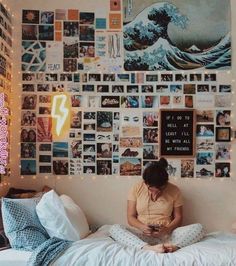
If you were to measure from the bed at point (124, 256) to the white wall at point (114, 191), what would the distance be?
68 centimetres

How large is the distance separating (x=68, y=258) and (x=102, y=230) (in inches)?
26.4

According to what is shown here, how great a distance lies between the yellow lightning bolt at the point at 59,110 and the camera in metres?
3.30

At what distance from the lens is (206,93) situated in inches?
131

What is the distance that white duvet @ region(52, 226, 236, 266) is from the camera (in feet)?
7.92

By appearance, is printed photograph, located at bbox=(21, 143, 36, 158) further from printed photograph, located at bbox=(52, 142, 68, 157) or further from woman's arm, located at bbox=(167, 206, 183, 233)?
woman's arm, located at bbox=(167, 206, 183, 233)

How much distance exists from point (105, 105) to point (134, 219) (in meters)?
0.89

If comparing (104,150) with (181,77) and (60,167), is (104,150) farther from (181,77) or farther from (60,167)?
(181,77)

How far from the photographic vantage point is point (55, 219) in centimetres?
266

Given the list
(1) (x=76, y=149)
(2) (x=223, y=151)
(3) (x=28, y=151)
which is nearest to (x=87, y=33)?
(1) (x=76, y=149)

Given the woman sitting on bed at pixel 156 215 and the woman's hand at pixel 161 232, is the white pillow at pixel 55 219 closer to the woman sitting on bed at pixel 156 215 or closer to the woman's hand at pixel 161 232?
the woman sitting on bed at pixel 156 215

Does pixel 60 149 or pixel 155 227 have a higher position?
pixel 60 149

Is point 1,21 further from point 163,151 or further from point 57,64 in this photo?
point 163,151

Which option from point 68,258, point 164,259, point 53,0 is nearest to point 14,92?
point 53,0

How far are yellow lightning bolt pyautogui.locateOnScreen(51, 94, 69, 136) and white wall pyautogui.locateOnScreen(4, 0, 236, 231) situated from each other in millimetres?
290
